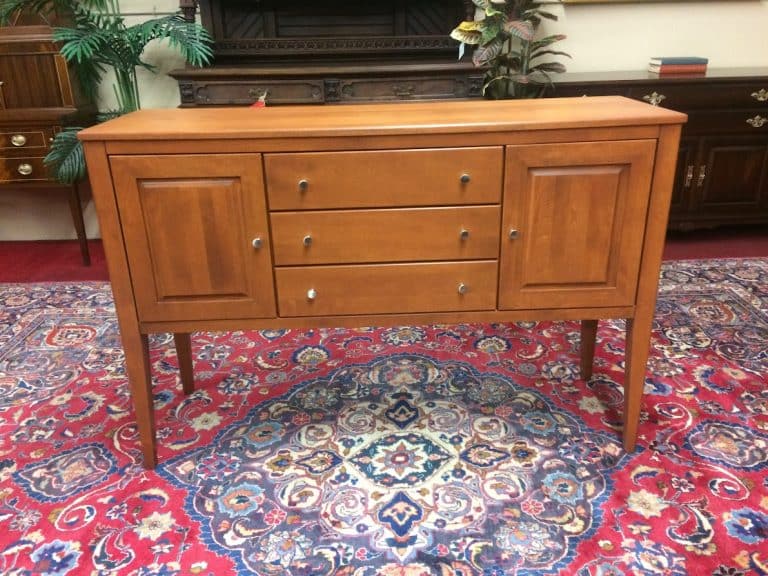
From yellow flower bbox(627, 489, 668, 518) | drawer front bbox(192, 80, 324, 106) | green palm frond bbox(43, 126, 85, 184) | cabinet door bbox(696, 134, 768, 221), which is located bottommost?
yellow flower bbox(627, 489, 668, 518)

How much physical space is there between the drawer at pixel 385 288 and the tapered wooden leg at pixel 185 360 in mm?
584

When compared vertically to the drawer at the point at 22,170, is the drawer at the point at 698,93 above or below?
above

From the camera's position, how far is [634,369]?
1534 millimetres

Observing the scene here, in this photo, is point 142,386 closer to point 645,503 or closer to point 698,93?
point 645,503

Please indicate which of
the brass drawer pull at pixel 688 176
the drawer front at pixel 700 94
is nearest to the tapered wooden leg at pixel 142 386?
the drawer front at pixel 700 94

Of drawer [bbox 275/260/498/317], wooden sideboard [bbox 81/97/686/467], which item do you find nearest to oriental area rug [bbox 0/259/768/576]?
wooden sideboard [bbox 81/97/686/467]

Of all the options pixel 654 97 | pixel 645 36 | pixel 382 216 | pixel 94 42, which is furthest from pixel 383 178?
pixel 645 36

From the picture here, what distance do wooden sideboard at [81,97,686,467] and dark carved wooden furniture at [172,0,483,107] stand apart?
1428mm

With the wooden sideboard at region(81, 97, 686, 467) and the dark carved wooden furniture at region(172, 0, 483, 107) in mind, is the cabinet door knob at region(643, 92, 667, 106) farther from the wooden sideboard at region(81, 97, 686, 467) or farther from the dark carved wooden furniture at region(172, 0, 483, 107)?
the wooden sideboard at region(81, 97, 686, 467)

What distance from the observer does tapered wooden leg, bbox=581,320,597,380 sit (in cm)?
189

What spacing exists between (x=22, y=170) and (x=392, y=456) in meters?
2.45

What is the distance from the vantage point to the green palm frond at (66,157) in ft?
8.88

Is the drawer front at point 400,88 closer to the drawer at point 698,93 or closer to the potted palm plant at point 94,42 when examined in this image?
the potted palm plant at point 94,42

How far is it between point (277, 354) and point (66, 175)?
142 centimetres
